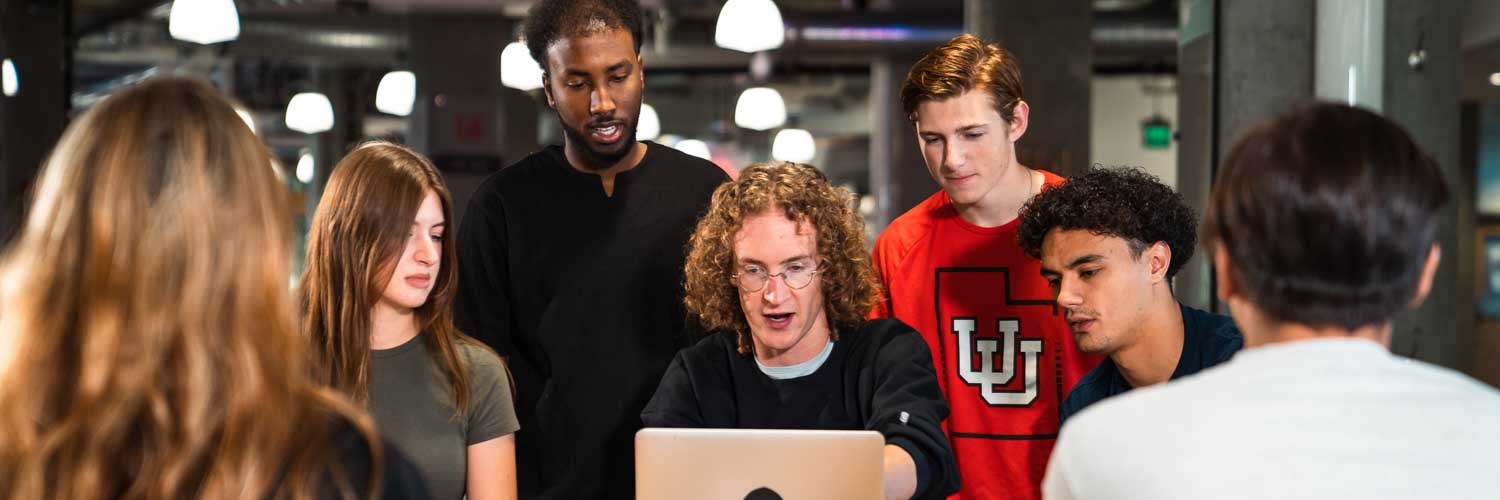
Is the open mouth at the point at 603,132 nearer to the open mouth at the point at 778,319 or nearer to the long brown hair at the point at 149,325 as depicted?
the open mouth at the point at 778,319

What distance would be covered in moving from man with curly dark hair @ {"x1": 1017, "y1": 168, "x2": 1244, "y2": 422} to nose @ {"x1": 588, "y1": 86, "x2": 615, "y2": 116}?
841 millimetres

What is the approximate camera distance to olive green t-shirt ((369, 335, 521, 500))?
2.01 m

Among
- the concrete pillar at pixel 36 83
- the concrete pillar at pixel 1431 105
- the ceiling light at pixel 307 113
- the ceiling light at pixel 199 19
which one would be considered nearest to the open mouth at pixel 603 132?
the concrete pillar at pixel 1431 105

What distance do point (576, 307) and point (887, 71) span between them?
33.3 ft

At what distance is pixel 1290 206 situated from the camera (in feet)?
3.79

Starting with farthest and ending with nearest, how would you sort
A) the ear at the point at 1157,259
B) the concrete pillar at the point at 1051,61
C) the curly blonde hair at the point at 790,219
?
1. the concrete pillar at the point at 1051,61
2. the ear at the point at 1157,259
3. the curly blonde hair at the point at 790,219

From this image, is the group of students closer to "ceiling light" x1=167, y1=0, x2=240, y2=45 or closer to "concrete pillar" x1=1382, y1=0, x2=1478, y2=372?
"concrete pillar" x1=1382, y1=0, x2=1478, y2=372

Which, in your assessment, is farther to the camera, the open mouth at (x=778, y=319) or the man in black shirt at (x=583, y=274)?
the man in black shirt at (x=583, y=274)

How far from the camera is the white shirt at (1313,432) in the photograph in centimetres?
110

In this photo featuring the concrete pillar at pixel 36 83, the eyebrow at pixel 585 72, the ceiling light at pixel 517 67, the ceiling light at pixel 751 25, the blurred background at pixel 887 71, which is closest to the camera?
the eyebrow at pixel 585 72

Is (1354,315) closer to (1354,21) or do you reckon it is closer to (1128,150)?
(1354,21)

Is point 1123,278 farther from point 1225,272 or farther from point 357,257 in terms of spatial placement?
point 357,257

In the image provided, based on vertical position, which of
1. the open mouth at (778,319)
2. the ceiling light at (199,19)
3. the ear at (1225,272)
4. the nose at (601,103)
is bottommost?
the open mouth at (778,319)

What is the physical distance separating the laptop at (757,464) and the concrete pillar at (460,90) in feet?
31.8
